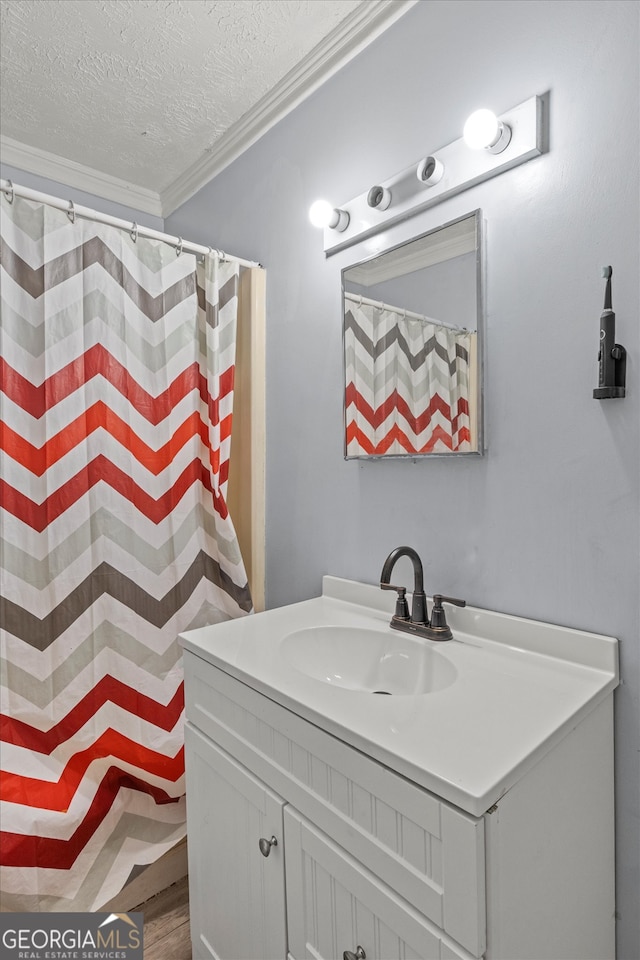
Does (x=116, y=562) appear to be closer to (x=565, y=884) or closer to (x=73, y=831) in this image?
(x=73, y=831)

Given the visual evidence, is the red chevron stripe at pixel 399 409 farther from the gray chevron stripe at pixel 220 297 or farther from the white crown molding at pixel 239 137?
the white crown molding at pixel 239 137

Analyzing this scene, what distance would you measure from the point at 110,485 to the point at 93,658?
510mm

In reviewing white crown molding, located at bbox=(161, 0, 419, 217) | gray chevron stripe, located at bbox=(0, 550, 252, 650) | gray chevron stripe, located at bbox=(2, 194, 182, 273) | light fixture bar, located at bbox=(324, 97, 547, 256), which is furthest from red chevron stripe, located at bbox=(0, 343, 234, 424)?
white crown molding, located at bbox=(161, 0, 419, 217)

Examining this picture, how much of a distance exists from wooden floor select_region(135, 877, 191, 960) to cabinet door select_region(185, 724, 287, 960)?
0.17 meters

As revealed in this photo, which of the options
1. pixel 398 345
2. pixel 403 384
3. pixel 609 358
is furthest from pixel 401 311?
pixel 609 358

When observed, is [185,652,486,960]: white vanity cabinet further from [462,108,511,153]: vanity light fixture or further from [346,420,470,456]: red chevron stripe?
[462,108,511,153]: vanity light fixture

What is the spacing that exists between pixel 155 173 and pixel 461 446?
5.95ft

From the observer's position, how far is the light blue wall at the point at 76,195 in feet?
6.85

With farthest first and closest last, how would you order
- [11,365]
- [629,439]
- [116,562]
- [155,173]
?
1. [155,173]
2. [116,562]
3. [11,365]
4. [629,439]

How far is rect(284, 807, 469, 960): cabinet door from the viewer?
806mm

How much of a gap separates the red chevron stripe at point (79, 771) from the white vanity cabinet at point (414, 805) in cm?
41

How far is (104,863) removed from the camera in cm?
159

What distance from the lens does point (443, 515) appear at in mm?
1365

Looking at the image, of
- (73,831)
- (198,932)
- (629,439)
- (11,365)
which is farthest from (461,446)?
(73,831)
